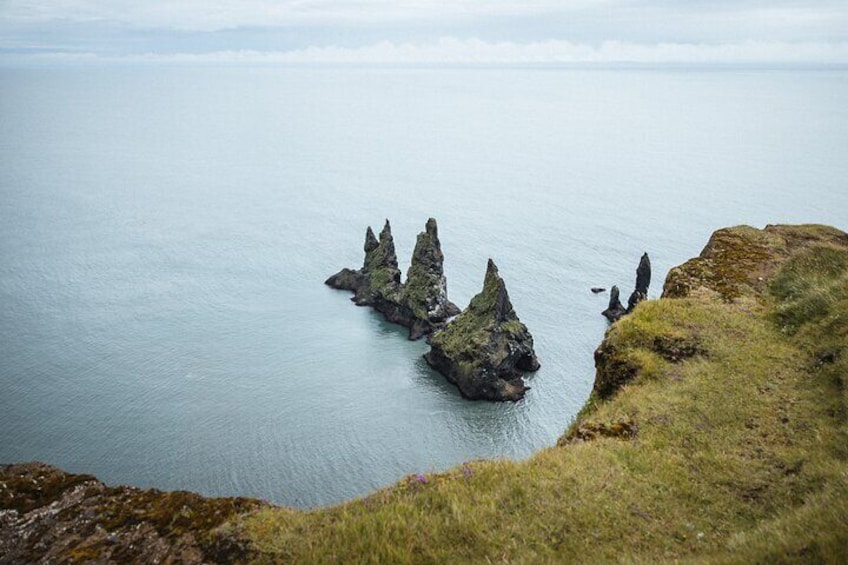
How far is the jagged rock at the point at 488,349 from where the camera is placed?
82.8 meters

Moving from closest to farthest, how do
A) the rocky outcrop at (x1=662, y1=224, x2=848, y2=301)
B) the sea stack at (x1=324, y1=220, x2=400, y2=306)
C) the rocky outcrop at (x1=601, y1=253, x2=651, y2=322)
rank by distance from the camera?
the rocky outcrop at (x1=662, y1=224, x2=848, y2=301)
the rocky outcrop at (x1=601, y1=253, x2=651, y2=322)
the sea stack at (x1=324, y1=220, x2=400, y2=306)

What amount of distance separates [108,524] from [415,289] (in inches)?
3606

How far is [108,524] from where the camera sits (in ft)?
47.6

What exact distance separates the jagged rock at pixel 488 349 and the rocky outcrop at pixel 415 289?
13311 mm

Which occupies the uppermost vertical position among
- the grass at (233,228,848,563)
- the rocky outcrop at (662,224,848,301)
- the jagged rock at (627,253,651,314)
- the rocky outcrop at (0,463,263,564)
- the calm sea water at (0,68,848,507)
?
the rocky outcrop at (662,224,848,301)

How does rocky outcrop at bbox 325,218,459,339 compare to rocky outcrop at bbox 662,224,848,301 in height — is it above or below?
below

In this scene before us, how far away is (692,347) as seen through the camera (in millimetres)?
21062

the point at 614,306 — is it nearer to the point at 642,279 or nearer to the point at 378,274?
the point at 642,279

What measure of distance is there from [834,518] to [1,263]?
164m

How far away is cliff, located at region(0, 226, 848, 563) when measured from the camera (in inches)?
472

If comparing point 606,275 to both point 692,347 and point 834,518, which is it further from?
point 834,518

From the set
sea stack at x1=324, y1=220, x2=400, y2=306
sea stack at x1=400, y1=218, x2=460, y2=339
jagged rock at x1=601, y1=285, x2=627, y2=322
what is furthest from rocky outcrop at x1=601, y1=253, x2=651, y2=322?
sea stack at x1=324, y1=220, x2=400, y2=306

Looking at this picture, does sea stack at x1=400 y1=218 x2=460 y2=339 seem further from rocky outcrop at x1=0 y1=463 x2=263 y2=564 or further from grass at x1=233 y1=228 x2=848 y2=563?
rocky outcrop at x1=0 y1=463 x2=263 y2=564

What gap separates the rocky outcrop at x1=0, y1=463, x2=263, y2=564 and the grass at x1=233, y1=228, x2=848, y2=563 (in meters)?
1.07
